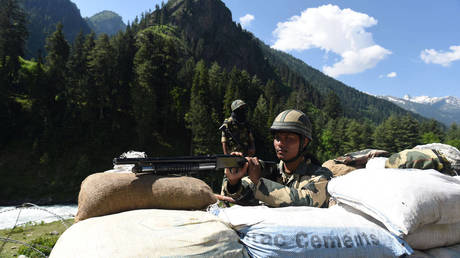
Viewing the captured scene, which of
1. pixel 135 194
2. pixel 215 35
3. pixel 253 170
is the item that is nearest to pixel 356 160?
pixel 253 170

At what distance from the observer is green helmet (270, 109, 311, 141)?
10.3 ft

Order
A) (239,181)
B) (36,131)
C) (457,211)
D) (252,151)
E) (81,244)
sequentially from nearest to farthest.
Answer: (81,244), (457,211), (239,181), (252,151), (36,131)

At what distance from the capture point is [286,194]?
274cm

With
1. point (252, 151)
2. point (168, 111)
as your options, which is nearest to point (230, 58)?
point (168, 111)

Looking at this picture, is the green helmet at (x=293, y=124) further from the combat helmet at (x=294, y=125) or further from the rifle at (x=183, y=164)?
the rifle at (x=183, y=164)

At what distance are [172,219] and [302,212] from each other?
1324mm

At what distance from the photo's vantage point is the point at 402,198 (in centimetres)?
237

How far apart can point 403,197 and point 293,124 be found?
1.44 meters

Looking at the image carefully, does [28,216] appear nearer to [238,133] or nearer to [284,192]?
[238,133]

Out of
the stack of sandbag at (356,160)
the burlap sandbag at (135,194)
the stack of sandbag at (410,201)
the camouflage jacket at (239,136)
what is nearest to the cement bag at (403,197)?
the stack of sandbag at (410,201)

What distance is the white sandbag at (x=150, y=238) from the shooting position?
5.77 ft

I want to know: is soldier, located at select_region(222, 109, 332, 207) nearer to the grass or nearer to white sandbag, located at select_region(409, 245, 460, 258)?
white sandbag, located at select_region(409, 245, 460, 258)

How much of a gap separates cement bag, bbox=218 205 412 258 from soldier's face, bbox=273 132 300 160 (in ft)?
3.27

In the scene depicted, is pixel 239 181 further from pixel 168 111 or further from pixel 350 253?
pixel 168 111
